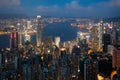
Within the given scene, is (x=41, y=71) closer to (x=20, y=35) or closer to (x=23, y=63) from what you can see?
(x=23, y=63)

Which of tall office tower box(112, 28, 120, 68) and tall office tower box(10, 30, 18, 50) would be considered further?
tall office tower box(10, 30, 18, 50)

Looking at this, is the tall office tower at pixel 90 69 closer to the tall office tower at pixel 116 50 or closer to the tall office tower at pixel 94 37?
the tall office tower at pixel 116 50

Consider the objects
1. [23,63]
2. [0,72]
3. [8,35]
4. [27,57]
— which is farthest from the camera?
[8,35]

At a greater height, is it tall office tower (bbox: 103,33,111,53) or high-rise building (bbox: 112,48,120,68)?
tall office tower (bbox: 103,33,111,53)

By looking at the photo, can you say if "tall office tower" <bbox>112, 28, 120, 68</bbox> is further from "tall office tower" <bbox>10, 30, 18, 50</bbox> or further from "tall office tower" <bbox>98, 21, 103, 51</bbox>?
"tall office tower" <bbox>10, 30, 18, 50</bbox>

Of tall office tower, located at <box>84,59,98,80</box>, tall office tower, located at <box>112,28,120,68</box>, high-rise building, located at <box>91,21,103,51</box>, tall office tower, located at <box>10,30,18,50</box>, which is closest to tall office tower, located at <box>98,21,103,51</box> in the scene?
high-rise building, located at <box>91,21,103,51</box>

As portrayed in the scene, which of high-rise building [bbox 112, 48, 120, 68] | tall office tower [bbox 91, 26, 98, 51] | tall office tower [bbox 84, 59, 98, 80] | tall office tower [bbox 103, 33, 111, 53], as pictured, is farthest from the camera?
tall office tower [bbox 91, 26, 98, 51]

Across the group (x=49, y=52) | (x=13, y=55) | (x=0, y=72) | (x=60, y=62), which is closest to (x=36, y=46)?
(x=49, y=52)

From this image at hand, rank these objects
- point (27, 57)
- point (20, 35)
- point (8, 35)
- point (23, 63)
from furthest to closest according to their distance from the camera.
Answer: point (20, 35) < point (8, 35) < point (27, 57) < point (23, 63)

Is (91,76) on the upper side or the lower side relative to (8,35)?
lower
